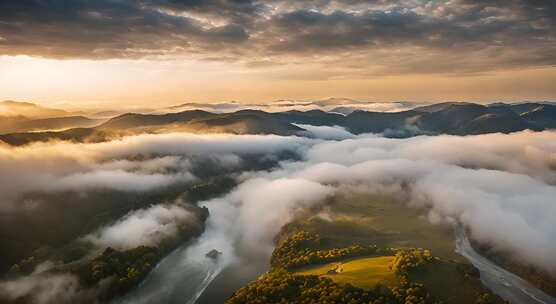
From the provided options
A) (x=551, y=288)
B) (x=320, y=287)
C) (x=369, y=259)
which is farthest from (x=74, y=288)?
(x=551, y=288)

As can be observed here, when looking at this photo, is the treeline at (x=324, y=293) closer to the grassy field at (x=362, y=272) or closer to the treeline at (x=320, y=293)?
the treeline at (x=320, y=293)

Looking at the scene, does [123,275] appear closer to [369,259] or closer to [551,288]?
[369,259]

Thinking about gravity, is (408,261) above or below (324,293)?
below

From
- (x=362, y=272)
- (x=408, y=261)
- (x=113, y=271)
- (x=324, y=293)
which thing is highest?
(x=324, y=293)

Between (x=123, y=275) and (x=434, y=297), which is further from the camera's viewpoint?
(x=123, y=275)

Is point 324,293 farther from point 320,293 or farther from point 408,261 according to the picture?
point 408,261

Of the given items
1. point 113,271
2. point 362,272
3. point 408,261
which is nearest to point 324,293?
point 362,272

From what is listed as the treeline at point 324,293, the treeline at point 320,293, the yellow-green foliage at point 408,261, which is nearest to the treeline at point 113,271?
the treeline at point 324,293

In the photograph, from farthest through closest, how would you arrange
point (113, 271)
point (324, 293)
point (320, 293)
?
point (113, 271) < point (320, 293) < point (324, 293)
